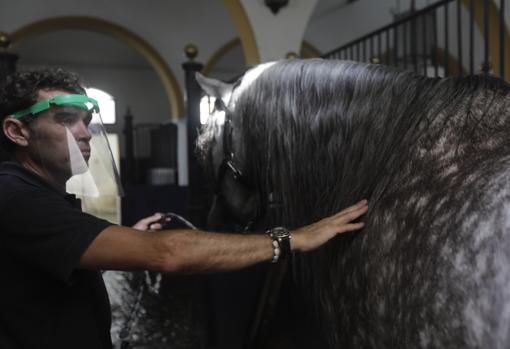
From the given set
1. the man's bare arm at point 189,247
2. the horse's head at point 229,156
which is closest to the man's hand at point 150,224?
the horse's head at point 229,156

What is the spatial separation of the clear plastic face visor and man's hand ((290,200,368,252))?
486 mm

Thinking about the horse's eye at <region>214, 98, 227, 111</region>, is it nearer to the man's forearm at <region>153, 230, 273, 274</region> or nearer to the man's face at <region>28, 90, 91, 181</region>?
the man's face at <region>28, 90, 91, 181</region>

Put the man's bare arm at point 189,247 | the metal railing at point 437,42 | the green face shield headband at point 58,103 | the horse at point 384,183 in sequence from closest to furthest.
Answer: the horse at point 384,183 → the man's bare arm at point 189,247 → the green face shield headband at point 58,103 → the metal railing at point 437,42

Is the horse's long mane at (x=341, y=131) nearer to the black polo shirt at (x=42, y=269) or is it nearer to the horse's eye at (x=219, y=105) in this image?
the horse's eye at (x=219, y=105)

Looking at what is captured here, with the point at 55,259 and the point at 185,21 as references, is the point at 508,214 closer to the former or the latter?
the point at 55,259

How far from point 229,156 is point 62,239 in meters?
0.57

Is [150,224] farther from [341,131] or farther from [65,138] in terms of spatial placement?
[341,131]

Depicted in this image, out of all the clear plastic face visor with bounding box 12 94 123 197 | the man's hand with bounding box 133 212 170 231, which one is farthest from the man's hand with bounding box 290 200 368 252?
the man's hand with bounding box 133 212 170 231

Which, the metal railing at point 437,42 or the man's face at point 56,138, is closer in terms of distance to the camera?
the man's face at point 56,138

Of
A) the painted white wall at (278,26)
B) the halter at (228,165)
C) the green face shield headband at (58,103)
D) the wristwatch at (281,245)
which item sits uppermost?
the painted white wall at (278,26)

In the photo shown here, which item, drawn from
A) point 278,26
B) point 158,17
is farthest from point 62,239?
point 158,17

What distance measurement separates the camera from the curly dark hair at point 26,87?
97 centimetres

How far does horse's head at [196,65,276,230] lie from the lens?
1256 mm

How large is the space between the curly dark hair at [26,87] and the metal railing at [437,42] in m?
1.89
